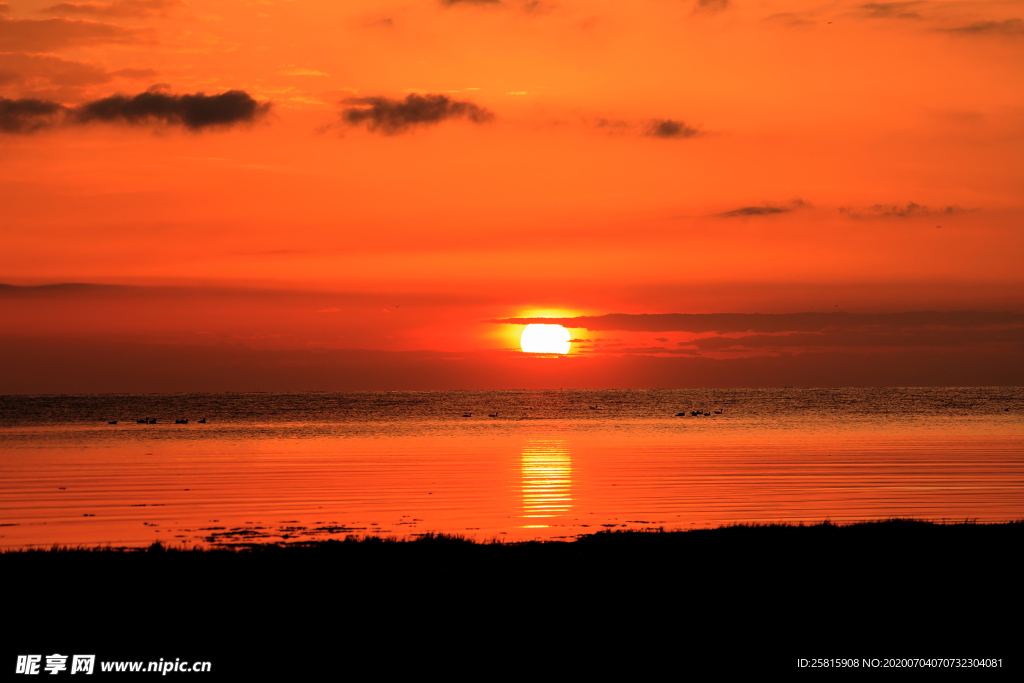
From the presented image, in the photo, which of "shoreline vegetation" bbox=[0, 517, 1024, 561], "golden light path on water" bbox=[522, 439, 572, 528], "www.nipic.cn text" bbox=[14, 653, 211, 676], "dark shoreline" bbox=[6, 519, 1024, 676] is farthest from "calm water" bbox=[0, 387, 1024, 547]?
"www.nipic.cn text" bbox=[14, 653, 211, 676]

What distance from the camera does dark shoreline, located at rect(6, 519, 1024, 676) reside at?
1102cm

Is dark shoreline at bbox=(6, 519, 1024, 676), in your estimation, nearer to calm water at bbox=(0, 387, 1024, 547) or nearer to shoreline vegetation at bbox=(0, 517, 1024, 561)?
shoreline vegetation at bbox=(0, 517, 1024, 561)

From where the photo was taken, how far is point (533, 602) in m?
13.2

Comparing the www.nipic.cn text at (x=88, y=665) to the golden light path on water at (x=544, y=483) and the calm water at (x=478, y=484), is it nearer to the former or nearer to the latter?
the calm water at (x=478, y=484)

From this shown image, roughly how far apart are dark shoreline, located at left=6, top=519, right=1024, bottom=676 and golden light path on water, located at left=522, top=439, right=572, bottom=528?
11.0m

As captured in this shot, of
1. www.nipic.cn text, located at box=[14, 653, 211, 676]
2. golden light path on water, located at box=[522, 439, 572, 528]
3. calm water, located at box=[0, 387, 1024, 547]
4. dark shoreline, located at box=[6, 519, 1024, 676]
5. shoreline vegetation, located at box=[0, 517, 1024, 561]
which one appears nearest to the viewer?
www.nipic.cn text, located at box=[14, 653, 211, 676]

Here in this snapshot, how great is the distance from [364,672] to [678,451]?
4908 cm

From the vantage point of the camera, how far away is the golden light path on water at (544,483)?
29553 mm

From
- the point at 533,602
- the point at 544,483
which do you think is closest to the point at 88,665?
the point at 533,602

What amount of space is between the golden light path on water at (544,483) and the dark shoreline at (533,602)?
36.0ft

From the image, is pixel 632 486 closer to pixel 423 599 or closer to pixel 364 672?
pixel 423 599

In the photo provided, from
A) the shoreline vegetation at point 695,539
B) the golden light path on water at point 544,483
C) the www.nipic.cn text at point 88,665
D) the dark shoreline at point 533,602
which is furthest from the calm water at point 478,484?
the www.nipic.cn text at point 88,665

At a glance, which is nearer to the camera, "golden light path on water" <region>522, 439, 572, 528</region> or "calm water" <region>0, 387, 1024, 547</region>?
"calm water" <region>0, 387, 1024, 547</region>

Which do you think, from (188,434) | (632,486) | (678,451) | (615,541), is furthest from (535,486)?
(188,434)
